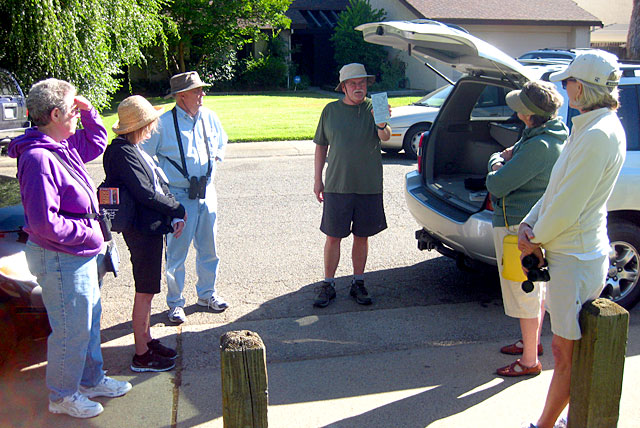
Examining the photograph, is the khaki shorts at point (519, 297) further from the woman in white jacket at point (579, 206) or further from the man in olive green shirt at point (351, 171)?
the man in olive green shirt at point (351, 171)

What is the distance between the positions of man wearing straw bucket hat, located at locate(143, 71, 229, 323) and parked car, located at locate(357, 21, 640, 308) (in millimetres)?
1551

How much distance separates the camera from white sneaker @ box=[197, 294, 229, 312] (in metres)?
5.22

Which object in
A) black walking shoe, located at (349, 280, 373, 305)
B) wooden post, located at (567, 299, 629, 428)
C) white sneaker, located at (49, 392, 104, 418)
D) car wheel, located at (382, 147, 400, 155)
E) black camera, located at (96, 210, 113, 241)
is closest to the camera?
wooden post, located at (567, 299, 629, 428)

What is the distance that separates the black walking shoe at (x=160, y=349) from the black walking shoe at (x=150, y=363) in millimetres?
31

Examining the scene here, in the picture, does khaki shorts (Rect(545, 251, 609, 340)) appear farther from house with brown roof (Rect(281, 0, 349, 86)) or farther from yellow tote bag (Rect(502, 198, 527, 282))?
house with brown roof (Rect(281, 0, 349, 86))

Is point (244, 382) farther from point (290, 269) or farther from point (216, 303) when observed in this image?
point (290, 269)

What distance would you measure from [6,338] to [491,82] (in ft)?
12.9

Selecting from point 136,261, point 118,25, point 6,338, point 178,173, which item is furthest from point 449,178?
point 118,25

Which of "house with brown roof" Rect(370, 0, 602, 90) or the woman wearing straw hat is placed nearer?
the woman wearing straw hat

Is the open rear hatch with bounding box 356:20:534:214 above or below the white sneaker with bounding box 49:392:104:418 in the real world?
above

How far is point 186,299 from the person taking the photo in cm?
551

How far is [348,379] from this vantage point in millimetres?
4148

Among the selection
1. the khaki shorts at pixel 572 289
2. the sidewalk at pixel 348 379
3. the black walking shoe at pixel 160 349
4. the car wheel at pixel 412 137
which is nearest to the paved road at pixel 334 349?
the sidewalk at pixel 348 379

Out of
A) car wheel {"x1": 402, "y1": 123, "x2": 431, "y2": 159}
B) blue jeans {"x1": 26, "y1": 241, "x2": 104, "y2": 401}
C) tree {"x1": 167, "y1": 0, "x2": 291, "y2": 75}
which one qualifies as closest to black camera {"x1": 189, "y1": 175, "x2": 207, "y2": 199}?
blue jeans {"x1": 26, "y1": 241, "x2": 104, "y2": 401}
